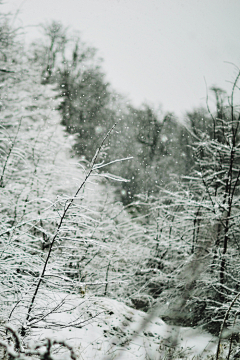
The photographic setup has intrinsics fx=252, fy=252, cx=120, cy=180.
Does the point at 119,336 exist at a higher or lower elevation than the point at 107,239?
lower

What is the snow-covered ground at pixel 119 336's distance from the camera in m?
2.94

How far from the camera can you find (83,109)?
15.7m

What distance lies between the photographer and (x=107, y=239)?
5559mm

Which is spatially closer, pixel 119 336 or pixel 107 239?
pixel 119 336

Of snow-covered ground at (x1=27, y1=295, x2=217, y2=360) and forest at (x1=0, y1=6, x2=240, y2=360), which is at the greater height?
forest at (x1=0, y1=6, x2=240, y2=360)

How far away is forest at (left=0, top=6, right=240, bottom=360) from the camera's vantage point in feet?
6.51

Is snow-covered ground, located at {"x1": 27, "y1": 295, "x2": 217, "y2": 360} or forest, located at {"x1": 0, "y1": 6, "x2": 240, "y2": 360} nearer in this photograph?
forest, located at {"x1": 0, "y1": 6, "x2": 240, "y2": 360}

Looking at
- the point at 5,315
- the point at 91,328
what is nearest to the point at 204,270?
the point at 91,328

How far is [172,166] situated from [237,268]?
8497mm

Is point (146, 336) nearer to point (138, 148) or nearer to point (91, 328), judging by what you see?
point (91, 328)

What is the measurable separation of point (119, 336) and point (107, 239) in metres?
2.25

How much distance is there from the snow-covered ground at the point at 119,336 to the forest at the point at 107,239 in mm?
20

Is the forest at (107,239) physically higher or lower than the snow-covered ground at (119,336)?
higher

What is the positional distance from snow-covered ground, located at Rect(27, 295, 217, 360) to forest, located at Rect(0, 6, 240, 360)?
20mm
